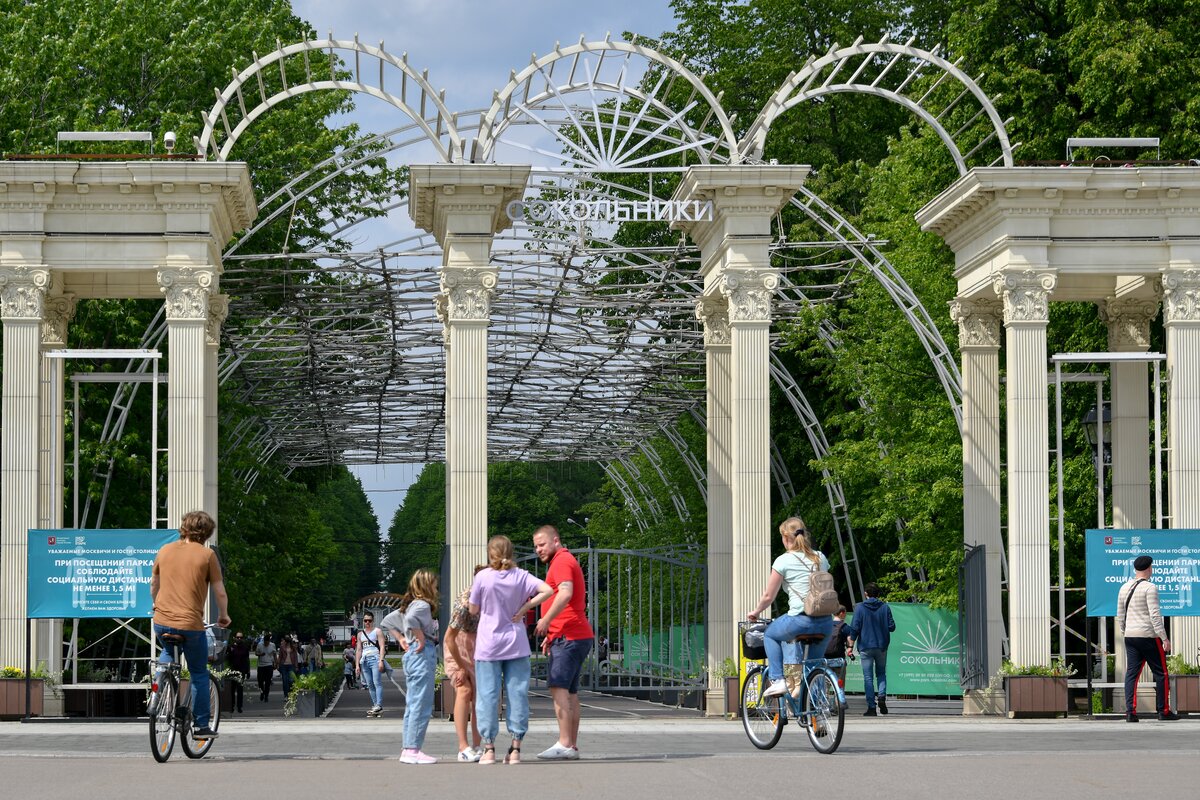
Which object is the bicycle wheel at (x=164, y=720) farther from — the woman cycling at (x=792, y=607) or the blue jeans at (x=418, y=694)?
the woman cycling at (x=792, y=607)

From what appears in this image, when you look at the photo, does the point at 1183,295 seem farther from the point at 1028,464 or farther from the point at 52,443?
the point at 52,443

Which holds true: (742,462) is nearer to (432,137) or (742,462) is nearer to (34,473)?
(432,137)

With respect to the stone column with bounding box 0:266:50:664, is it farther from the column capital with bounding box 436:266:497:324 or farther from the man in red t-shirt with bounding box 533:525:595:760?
the man in red t-shirt with bounding box 533:525:595:760

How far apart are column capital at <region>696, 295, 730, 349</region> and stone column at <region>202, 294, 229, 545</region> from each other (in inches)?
247

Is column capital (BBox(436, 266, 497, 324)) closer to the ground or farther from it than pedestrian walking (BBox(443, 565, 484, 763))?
farther from it

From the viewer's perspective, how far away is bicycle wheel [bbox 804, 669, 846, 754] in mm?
13461

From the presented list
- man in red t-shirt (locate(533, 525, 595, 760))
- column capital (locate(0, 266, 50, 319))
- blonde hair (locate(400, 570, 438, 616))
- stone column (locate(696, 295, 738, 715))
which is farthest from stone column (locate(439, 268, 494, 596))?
man in red t-shirt (locate(533, 525, 595, 760))

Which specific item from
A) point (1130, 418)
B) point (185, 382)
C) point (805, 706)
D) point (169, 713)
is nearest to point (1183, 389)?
point (1130, 418)

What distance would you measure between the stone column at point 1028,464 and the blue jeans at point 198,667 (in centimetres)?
1107

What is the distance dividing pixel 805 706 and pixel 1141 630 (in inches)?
254

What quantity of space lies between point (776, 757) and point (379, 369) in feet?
100

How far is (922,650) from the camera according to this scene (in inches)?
1021

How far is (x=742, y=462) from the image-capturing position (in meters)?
22.2

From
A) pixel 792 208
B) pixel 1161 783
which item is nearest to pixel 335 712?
pixel 792 208
